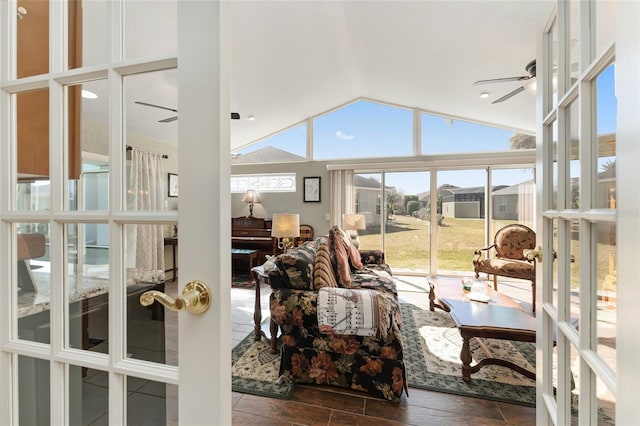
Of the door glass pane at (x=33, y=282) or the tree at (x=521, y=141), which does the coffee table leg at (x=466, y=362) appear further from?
the tree at (x=521, y=141)

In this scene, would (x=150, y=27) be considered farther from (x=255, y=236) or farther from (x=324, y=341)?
(x=255, y=236)

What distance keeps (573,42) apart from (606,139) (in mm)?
380

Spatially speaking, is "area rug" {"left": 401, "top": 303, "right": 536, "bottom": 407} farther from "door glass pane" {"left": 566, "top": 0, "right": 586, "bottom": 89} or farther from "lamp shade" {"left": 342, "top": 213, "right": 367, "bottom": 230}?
"door glass pane" {"left": 566, "top": 0, "right": 586, "bottom": 89}

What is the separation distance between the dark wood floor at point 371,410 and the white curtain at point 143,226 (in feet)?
4.44

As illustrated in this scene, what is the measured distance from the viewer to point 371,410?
5.49 feet

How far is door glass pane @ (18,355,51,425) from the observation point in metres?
0.71

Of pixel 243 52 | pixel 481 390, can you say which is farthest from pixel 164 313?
pixel 243 52

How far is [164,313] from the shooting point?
0.76 m

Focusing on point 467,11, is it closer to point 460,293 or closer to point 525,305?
point 460,293

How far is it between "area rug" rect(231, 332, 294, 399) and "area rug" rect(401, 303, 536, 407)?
931 mm

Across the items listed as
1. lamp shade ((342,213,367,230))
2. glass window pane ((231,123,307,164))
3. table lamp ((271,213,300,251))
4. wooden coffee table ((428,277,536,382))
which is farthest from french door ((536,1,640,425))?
glass window pane ((231,123,307,164))

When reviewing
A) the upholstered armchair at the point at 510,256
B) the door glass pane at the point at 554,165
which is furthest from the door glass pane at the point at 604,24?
the upholstered armchair at the point at 510,256

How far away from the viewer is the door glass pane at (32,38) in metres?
0.72

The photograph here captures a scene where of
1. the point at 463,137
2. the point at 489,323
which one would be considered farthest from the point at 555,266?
the point at 463,137
